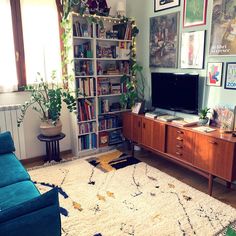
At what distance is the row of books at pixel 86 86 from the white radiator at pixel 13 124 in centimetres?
87

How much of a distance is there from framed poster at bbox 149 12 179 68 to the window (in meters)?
1.37

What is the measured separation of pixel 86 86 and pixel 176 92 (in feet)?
4.18

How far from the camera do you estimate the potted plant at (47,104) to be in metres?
3.24

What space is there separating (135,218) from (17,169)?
1179 millimetres

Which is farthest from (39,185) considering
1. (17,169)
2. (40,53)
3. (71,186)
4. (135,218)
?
(40,53)

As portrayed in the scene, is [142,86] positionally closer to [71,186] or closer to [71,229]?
[71,186]

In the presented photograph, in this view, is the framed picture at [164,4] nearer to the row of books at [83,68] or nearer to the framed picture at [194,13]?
the framed picture at [194,13]

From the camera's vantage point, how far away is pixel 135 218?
221cm

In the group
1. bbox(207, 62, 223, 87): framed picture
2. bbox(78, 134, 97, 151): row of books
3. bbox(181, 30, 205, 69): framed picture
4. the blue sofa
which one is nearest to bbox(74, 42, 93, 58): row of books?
bbox(78, 134, 97, 151): row of books

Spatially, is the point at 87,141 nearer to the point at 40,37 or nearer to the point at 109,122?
the point at 109,122

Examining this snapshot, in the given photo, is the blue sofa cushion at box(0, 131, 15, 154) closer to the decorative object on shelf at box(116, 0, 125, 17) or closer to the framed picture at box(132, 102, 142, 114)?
the framed picture at box(132, 102, 142, 114)

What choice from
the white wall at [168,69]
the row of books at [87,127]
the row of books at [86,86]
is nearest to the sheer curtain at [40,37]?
the row of books at [86,86]

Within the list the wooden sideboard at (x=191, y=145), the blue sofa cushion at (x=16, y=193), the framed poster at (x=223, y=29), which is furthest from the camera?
the framed poster at (x=223, y=29)

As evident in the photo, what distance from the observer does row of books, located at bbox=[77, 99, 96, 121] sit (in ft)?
11.8
